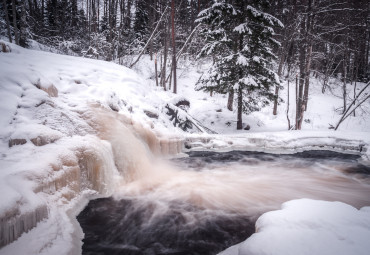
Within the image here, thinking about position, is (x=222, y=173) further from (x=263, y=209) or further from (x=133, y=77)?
(x=133, y=77)

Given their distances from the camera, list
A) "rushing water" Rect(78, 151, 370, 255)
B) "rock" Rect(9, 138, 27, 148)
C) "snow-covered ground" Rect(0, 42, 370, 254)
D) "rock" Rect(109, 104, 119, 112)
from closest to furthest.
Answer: "snow-covered ground" Rect(0, 42, 370, 254) → "rushing water" Rect(78, 151, 370, 255) → "rock" Rect(9, 138, 27, 148) → "rock" Rect(109, 104, 119, 112)

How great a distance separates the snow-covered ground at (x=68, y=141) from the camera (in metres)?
2.27

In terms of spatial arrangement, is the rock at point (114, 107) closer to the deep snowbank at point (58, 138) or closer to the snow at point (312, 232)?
the deep snowbank at point (58, 138)

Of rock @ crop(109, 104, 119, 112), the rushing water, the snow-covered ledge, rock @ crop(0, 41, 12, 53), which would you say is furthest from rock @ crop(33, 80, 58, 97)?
the snow-covered ledge

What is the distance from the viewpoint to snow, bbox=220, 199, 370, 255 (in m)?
1.81

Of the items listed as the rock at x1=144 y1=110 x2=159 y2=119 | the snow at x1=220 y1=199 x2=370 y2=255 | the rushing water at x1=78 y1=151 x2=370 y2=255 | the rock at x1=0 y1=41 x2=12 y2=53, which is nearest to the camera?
the snow at x1=220 y1=199 x2=370 y2=255

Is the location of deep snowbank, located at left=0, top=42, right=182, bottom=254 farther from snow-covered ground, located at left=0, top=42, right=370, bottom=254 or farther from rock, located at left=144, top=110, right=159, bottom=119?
rock, located at left=144, top=110, right=159, bottom=119

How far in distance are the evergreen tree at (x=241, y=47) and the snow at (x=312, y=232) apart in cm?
763

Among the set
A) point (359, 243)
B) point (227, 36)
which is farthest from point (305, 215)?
point (227, 36)

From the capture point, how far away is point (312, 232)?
6.76 ft

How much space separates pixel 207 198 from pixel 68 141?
2825 mm

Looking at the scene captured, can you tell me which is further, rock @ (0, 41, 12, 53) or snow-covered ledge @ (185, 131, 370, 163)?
snow-covered ledge @ (185, 131, 370, 163)

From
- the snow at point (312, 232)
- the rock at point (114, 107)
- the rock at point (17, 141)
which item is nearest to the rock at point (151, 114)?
the rock at point (114, 107)

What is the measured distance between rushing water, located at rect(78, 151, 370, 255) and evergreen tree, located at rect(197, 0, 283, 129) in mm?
4107
